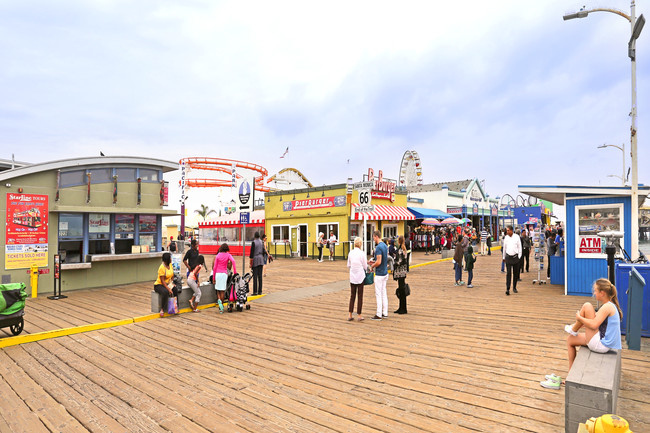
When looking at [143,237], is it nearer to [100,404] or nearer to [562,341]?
[100,404]

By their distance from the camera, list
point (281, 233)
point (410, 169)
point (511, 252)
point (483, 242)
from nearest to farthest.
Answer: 1. point (511, 252)
2. point (483, 242)
3. point (281, 233)
4. point (410, 169)

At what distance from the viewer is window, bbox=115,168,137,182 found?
13.3 meters

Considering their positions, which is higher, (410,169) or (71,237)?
(410,169)

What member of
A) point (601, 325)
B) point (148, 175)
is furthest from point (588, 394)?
point (148, 175)

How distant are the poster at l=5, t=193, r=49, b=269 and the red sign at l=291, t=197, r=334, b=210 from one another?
15.0 m

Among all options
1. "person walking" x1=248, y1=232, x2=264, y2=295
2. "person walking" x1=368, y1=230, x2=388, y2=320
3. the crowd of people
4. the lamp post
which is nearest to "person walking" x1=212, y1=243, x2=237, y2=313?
the crowd of people

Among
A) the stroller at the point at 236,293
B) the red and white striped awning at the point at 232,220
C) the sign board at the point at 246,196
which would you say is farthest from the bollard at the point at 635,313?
the red and white striped awning at the point at 232,220

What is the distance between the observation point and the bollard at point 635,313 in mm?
Result: 5492

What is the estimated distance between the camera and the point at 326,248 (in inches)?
953

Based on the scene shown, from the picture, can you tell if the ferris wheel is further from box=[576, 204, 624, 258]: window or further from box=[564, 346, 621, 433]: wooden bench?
box=[564, 346, 621, 433]: wooden bench

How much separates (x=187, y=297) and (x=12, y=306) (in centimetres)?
338

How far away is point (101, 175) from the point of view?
42.2 feet


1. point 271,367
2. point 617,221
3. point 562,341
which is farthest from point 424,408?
point 617,221

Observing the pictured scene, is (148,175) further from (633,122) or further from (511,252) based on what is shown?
(633,122)
